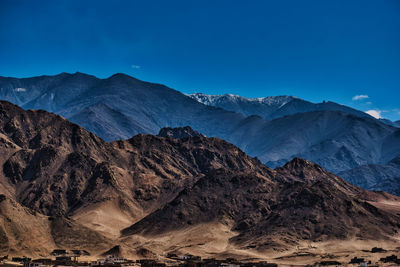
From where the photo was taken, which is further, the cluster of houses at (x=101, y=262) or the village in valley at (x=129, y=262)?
the village in valley at (x=129, y=262)

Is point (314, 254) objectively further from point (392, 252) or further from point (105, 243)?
point (105, 243)

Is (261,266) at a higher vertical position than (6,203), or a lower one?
lower

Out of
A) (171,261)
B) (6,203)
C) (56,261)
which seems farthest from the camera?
(6,203)

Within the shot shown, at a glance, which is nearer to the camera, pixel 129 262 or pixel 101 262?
pixel 101 262

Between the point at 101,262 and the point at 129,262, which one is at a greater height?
the point at 129,262

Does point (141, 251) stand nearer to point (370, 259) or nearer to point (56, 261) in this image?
point (56, 261)

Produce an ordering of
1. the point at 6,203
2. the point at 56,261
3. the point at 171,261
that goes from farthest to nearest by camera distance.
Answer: the point at 6,203 → the point at 171,261 → the point at 56,261

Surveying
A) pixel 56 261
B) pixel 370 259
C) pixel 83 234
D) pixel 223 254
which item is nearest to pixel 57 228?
pixel 83 234

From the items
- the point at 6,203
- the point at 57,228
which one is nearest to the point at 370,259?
the point at 57,228

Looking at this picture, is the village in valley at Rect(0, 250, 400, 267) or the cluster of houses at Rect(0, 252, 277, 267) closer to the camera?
the cluster of houses at Rect(0, 252, 277, 267)

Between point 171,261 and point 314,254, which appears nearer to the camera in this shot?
point 171,261
